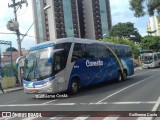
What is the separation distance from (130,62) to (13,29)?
11.8 metres

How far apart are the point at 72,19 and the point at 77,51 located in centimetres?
10361

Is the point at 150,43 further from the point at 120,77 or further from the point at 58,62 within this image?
the point at 58,62

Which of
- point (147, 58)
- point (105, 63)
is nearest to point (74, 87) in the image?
point (105, 63)

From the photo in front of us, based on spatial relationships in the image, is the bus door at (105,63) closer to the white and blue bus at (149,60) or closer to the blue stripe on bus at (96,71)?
the blue stripe on bus at (96,71)

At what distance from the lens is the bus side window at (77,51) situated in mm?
18797

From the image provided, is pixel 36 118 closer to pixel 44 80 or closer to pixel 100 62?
pixel 44 80

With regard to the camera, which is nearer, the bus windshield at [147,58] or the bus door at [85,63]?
the bus door at [85,63]

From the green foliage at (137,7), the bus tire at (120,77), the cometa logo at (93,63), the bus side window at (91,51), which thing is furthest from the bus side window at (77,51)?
the bus tire at (120,77)

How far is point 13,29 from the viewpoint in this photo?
3228 cm

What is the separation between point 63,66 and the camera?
695 inches

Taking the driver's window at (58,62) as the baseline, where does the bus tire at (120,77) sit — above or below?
below

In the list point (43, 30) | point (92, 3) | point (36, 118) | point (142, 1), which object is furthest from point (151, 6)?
point (92, 3)

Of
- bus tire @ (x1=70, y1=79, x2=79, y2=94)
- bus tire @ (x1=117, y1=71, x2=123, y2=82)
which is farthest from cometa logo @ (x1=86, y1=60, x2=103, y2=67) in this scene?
bus tire @ (x1=117, y1=71, x2=123, y2=82)

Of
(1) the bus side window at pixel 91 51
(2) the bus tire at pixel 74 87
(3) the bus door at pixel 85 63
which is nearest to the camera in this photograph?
(2) the bus tire at pixel 74 87
